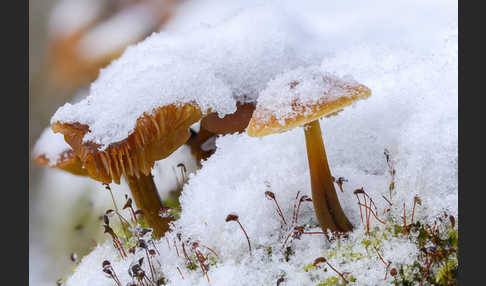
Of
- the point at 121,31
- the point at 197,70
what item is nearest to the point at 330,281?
the point at 197,70

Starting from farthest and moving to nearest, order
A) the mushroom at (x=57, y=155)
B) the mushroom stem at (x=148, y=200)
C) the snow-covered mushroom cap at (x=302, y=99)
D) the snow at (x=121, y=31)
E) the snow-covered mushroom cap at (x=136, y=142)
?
1. the snow at (x=121, y=31)
2. the mushroom at (x=57, y=155)
3. the mushroom stem at (x=148, y=200)
4. the snow-covered mushroom cap at (x=136, y=142)
5. the snow-covered mushroom cap at (x=302, y=99)

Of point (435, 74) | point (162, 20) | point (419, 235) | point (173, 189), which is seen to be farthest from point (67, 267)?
point (435, 74)

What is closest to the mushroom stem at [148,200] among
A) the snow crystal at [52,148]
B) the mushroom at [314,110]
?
the snow crystal at [52,148]

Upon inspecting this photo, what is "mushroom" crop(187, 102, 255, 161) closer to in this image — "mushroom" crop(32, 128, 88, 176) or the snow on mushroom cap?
the snow on mushroom cap

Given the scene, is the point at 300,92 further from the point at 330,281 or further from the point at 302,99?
the point at 330,281

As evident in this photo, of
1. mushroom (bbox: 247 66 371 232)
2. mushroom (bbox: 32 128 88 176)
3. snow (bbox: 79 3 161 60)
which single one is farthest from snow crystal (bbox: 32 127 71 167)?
mushroom (bbox: 247 66 371 232)

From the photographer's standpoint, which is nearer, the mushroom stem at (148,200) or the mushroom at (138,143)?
the mushroom at (138,143)

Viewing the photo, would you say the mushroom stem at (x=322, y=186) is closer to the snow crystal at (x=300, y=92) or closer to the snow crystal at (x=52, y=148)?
the snow crystal at (x=300, y=92)
